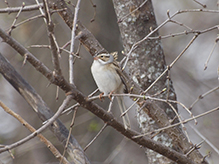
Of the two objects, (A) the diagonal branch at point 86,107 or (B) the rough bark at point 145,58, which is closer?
(A) the diagonal branch at point 86,107

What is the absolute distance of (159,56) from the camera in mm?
3793

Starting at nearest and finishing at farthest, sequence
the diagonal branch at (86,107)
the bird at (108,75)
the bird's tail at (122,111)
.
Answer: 1. the diagonal branch at (86,107)
2. the bird's tail at (122,111)
3. the bird at (108,75)

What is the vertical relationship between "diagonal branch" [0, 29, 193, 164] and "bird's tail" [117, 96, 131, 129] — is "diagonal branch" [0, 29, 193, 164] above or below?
above

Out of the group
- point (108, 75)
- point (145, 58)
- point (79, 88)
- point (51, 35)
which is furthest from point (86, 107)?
point (79, 88)

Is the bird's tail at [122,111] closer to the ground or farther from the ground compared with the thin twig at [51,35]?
closer to the ground

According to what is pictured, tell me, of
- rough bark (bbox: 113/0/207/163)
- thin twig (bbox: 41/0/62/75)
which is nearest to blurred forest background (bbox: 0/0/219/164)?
rough bark (bbox: 113/0/207/163)

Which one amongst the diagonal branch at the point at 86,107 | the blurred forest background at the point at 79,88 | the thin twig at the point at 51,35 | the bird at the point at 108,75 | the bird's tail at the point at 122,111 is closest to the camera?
the thin twig at the point at 51,35

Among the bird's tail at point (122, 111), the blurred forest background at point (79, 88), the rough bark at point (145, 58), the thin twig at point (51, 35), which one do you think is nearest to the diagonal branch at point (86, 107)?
the thin twig at point (51, 35)

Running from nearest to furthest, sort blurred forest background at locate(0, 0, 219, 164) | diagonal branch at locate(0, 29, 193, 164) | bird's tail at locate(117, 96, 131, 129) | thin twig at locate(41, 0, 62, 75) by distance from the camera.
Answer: thin twig at locate(41, 0, 62, 75) < diagonal branch at locate(0, 29, 193, 164) < bird's tail at locate(117, 96, 131, 129) < blurred forest background at locate(0, 0, 219, 164)

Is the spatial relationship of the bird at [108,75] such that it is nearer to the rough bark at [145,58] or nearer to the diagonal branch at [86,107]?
the rough bark at [145,58]

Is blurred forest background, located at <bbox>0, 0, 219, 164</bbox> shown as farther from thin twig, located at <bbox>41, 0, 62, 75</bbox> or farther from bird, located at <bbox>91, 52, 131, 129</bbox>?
thin twig, located at <bbox>41, 0, 62, 75</bbox>

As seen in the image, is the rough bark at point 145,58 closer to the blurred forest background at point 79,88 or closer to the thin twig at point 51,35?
the blurred forest background at point 79,88

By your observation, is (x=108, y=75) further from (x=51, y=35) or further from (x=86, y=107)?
(x=51, y=35)

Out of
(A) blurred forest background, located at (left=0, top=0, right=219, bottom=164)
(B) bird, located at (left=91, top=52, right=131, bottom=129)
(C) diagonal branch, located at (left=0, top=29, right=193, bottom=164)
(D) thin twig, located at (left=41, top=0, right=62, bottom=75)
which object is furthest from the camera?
(A) blurred forest background, located at (left=0, top=0, right=219, bottom=164)
